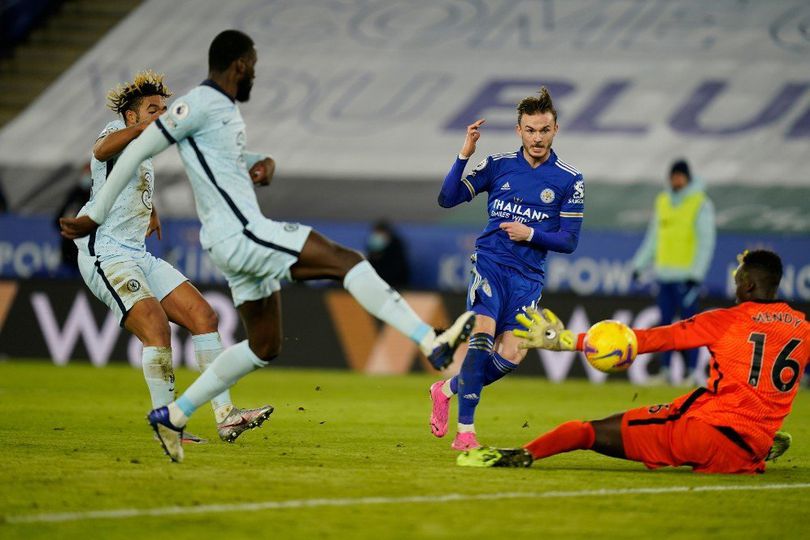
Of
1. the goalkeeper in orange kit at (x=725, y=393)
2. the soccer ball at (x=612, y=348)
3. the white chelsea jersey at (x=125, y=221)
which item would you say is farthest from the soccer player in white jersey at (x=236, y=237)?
the white chelsea jersey at (x=125, y=221)

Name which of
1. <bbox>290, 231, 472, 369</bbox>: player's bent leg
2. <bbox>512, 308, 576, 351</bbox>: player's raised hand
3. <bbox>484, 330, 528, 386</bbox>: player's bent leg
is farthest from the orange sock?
<bbox>484, 330, 528, 386</bbox>: player's bent leg

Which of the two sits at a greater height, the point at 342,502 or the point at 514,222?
the point at 514,222

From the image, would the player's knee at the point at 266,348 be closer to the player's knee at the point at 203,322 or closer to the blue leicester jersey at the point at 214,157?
the blue leicester jersey at the point at 214,157

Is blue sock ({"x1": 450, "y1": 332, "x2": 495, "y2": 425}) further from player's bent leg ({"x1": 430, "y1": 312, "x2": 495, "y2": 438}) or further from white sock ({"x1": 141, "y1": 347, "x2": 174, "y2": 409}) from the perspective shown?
white sock ({"x1": 141, "y1": 347, "x2": 174, "y2": 409})

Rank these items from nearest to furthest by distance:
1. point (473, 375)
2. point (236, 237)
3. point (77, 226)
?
point (236, 237), point (77, 226), point (473, 375)

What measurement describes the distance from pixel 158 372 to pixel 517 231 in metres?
2.30

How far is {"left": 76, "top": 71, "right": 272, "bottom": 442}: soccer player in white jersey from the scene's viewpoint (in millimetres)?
7902

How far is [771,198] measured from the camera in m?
19.8

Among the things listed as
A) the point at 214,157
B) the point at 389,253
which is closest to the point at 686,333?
the point at 214,157

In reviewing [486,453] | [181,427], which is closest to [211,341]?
[181,427]

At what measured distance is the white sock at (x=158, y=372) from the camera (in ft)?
25.8

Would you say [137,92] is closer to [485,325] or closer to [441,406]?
[485,325]

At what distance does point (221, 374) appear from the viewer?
6.86 metres

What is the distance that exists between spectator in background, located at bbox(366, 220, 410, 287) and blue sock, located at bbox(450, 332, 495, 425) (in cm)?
1013
